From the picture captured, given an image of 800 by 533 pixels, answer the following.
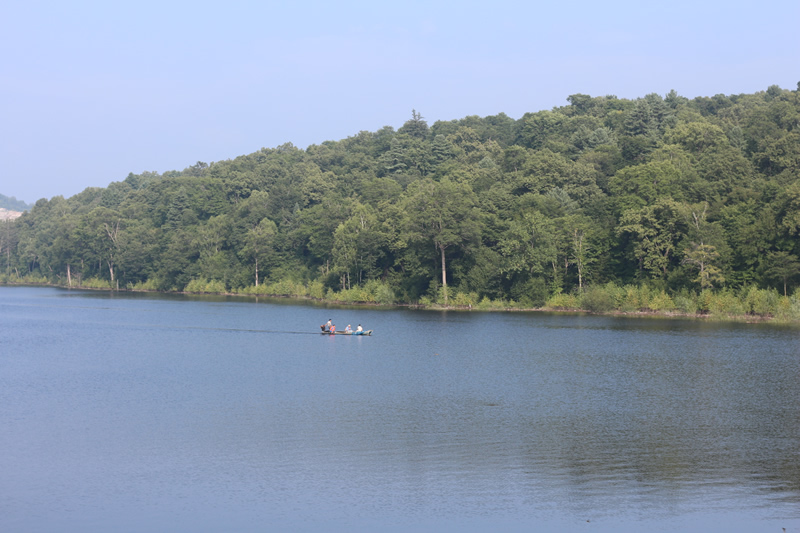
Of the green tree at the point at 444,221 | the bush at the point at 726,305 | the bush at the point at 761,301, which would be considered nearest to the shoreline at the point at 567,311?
the bush at the point at 726,305

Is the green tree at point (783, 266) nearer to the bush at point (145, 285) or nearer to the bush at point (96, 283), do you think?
the bush at point (145, 285)

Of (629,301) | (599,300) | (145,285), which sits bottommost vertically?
(629,301)

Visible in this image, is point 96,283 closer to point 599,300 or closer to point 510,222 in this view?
point 510,222

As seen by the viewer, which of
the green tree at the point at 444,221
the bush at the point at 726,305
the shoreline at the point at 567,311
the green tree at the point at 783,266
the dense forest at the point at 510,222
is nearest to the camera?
the green tree at the point at 783,266

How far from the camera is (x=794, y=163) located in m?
79.4

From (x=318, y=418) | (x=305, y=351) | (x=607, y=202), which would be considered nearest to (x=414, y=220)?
(x=607, y=202)

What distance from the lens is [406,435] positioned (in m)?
27.5

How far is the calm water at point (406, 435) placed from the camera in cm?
1986

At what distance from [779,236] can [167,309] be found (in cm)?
6740

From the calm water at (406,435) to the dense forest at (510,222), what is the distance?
62.1 ft

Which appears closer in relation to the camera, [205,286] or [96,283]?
[205,286]

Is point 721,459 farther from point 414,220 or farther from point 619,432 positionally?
point 414,220

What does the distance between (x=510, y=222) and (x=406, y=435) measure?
61.1 meters

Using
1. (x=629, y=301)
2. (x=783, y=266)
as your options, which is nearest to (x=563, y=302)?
(x=629, y=301)
